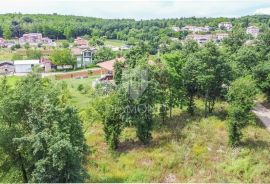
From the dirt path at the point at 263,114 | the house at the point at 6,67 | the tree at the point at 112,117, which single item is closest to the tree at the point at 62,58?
the house at the point at 6,67

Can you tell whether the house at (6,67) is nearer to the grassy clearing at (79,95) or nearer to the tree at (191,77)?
the grassy clearing at (79,95)

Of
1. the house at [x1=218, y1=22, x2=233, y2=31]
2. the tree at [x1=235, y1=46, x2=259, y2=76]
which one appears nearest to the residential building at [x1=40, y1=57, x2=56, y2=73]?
the tree at [x1=235, y1=46, x2=259, y2=76]

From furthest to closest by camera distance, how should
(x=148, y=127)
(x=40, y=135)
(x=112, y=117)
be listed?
(x=148, y=127) < (x=112, y=117) < (x=40, y=135)

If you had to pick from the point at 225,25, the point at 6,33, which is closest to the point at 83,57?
the point at 6,33

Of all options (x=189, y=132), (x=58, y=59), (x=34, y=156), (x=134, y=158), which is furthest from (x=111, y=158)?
(x=58, y=59)

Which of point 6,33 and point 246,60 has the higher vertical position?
A: point 246,60

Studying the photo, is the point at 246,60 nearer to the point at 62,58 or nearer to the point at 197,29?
the point at 62,58
